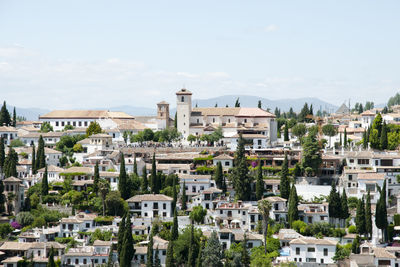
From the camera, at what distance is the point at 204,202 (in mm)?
60750

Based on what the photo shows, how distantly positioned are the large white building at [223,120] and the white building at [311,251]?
2658 centimetres

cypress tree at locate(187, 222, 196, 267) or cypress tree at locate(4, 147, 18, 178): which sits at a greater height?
cypress tree at locate(4, 147, 18, 178)

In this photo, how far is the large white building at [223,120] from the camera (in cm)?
8025

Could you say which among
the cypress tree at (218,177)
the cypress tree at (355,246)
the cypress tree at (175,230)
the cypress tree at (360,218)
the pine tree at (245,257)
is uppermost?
the cypress tree at (218,177)

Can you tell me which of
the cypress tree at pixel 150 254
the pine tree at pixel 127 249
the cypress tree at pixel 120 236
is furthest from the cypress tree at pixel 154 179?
the cypress tree at pixel 150 254

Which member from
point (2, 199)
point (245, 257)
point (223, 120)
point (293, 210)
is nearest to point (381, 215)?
point (293, 210)

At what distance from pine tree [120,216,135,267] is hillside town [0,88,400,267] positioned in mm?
80

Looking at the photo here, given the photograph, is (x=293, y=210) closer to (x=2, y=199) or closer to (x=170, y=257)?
(x=170, y=257)

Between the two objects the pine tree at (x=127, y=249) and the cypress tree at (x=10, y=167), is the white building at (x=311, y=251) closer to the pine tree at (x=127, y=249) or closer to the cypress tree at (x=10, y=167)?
the pine tree at (x=127, y=249)

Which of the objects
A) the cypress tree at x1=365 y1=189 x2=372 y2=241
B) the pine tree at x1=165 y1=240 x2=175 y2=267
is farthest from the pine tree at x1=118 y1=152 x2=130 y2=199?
the cypress tree at x1=365 y1=189 x2=372 y2=241

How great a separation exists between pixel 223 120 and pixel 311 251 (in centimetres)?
3385

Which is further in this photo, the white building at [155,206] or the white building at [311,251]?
the white building at [155,206]

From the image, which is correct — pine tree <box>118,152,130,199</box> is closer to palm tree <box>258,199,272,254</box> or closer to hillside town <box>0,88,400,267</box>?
hillside town <box>0,88,400,267</box>

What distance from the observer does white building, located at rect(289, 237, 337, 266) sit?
53.0 meters
